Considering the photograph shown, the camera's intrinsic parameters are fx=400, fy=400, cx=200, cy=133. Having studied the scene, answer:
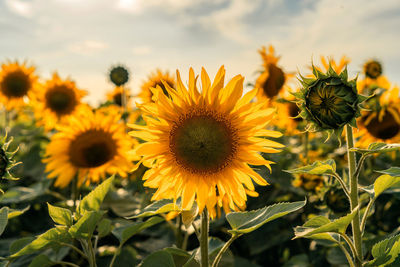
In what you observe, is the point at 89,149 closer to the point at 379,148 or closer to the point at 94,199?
the point at 94,199

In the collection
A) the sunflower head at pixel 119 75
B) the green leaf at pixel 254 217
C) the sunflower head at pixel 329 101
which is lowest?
the green leaf at pixel 254 217

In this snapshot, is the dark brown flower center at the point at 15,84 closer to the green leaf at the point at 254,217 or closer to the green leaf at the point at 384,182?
the green leaf at the point at 254,217

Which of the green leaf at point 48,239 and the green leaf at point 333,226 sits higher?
the green leaf at point 333,226

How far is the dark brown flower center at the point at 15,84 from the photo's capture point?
14.5 feet

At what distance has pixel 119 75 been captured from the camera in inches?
136

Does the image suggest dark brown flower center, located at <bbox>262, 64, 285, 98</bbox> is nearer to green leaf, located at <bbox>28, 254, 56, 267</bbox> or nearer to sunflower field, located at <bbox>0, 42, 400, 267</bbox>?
sunflower field, located at <bbox>0, 42, 400, 267</bbox>

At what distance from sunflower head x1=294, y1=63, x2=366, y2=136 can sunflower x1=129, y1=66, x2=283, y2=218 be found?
175 mm

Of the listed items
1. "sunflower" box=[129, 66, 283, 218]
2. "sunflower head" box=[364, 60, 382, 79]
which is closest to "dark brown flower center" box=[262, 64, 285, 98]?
"sunflower head" box=[364, 60, 382, 79]

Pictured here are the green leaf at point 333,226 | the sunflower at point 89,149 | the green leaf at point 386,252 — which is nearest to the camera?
the green leaf at point 333,226

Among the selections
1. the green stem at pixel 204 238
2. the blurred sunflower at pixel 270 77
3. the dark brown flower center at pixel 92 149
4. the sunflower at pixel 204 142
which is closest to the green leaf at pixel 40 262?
the sunflower at pixel 204 142

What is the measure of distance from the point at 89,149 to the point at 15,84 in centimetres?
207

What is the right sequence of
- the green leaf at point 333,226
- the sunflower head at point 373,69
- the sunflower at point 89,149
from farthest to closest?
the sunflower head at point 373,69 < the sunflower at point 89,149 < the green leaf at point 333,226

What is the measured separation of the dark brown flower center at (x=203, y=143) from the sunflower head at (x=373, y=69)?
7.45ft

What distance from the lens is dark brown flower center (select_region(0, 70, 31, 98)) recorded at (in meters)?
4.42
